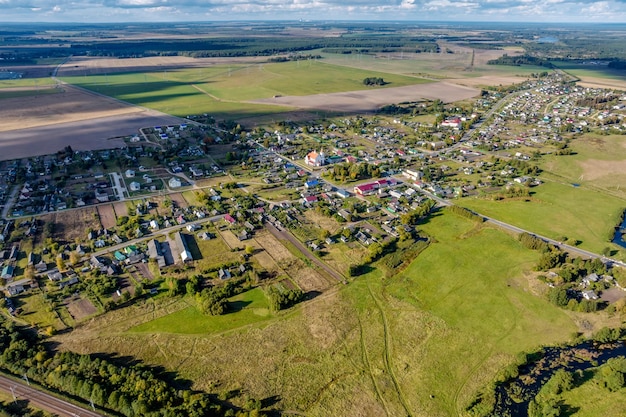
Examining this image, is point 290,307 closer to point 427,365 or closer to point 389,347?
point 389,347

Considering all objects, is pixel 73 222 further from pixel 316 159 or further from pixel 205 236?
pixel 316 159

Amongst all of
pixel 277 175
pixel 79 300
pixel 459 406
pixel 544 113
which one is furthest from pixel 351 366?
pixel 544 113

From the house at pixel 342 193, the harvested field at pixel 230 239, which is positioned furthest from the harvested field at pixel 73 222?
the house at pixel 342 193

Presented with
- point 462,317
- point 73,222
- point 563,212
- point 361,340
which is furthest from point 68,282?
point 563,212

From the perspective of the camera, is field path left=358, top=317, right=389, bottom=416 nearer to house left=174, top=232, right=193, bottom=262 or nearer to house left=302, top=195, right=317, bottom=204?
house left=174, top=232, right=193, bottom=262

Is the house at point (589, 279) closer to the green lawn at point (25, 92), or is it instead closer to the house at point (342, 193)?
the house at point (342, 193)
